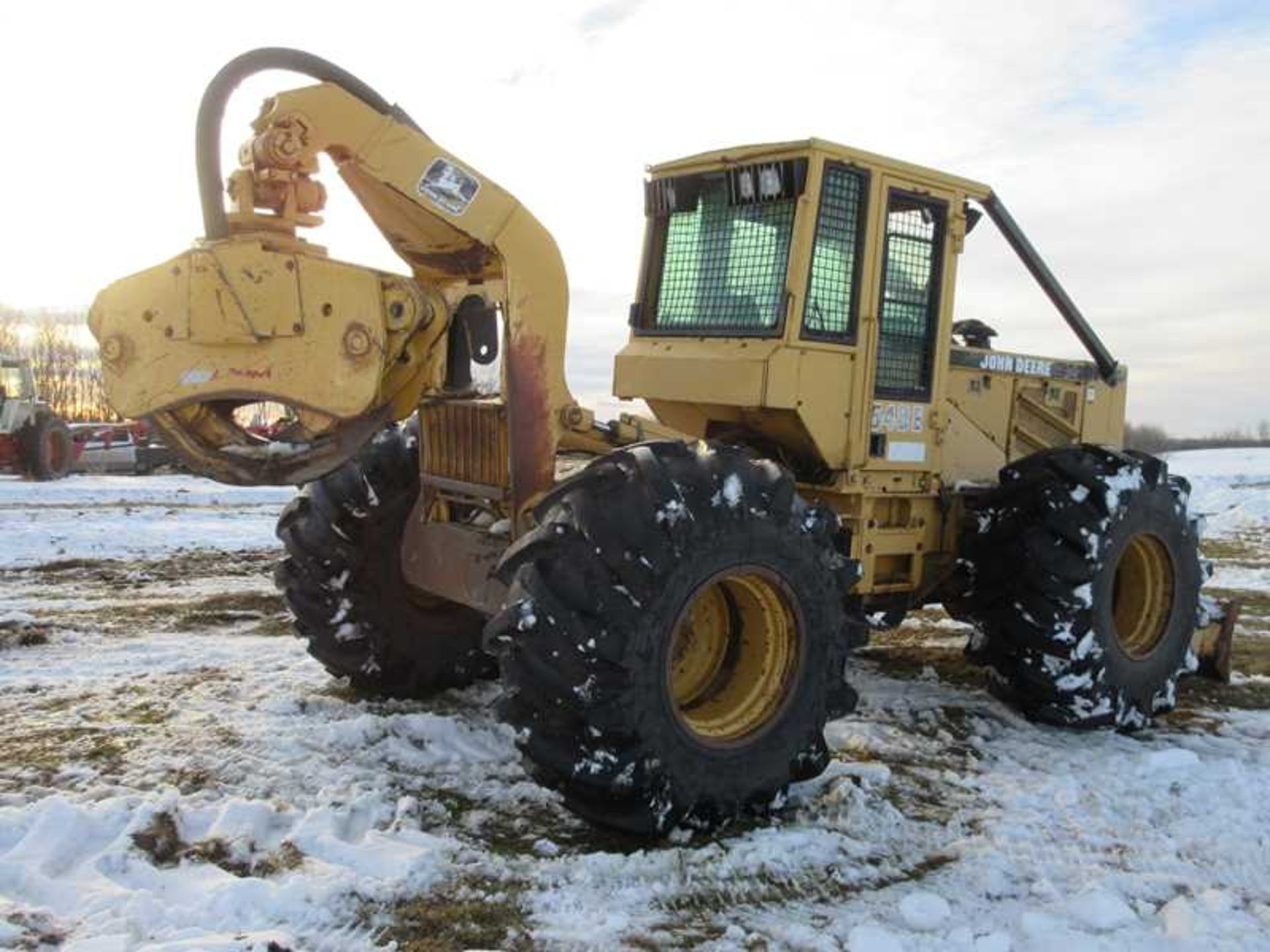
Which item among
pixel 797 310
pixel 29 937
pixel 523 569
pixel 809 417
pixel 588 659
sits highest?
pixel 797 310

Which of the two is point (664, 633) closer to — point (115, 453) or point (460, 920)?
point (460, 920)

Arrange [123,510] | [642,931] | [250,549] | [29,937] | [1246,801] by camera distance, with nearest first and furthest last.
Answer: [29,937] < [642,931] < [1246,801] < [250,549] < [123,510]

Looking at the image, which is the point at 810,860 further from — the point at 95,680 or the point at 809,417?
the point at 95,680

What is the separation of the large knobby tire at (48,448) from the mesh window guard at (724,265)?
64.2 feet

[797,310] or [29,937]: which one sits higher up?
[797,310]

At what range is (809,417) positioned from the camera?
5.39 metres

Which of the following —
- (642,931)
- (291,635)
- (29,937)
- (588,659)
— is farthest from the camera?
(291,635)

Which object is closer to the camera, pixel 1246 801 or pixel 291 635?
pixel 1246 801

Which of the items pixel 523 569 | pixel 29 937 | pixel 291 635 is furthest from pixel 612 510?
pixel 291 635

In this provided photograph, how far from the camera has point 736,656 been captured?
15.5 ft

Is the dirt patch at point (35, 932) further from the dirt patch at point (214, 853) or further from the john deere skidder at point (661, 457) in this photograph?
→ the john deere skidder at point (661, 457)

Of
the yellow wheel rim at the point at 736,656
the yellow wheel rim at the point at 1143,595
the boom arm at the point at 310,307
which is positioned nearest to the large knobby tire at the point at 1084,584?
the yellow wheel rim at the point at 1143,595

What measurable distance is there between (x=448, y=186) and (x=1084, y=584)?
3.57 meters

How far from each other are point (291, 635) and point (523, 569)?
4.07m
